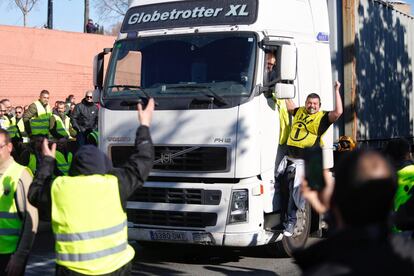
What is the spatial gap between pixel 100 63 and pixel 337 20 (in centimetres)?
321

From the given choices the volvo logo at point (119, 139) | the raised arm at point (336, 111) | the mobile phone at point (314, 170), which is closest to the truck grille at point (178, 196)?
the volvo logo at point (119, 139)

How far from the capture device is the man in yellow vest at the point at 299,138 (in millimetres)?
7555

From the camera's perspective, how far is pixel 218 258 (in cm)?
830

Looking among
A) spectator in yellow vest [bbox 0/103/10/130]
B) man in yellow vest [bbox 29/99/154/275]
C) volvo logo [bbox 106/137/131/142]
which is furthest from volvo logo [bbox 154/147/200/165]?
spectator in yellow vest [bbox 0/103/10/130]

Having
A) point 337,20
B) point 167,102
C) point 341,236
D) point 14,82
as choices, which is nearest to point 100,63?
point 167,102

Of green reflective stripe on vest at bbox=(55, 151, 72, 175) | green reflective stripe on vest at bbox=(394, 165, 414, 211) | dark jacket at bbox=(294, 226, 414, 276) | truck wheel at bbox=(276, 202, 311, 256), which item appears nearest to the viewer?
dark jacket at bbox=(294, 226, 414, 276)

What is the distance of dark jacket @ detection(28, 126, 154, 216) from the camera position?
4.14 meters

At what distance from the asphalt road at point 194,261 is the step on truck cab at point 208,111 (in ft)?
1.21

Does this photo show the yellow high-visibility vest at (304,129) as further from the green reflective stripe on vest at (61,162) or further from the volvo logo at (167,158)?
the green reflective stripe on vest at (61,162)

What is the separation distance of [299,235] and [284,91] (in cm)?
184

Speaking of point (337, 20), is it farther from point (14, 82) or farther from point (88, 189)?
point (14, 82)

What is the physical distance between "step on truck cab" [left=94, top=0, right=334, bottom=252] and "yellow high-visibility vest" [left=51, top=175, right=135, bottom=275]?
3.11 m

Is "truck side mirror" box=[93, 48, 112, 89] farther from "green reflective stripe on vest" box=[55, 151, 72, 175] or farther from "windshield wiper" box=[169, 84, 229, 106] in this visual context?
"green reflective stripe on vest" box=[55, 151, 72, 175]

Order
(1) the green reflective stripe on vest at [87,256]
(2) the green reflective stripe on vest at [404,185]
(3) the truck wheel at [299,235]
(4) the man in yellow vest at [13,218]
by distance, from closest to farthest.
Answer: (1) the green reflective stripe on vest at [87,256] < (4) the man in yellow vest at [13,218] < (2) the green reflective stripe on vest at [404,185] < (3) the truck wheel at [299,235]
